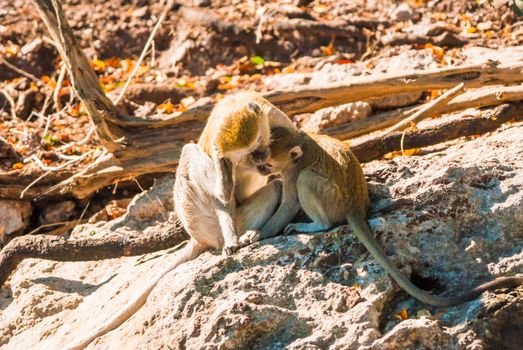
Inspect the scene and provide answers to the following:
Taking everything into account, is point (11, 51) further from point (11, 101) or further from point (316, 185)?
point (316, 185)

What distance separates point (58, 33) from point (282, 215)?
378 centimetres

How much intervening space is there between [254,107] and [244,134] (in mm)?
279

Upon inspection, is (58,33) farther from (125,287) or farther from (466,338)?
(466,338)

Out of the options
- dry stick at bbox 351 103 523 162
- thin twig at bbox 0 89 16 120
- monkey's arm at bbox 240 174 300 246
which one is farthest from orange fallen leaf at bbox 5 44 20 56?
monkey's arm at bbox 240 174 300 246

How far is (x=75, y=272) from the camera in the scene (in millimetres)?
8125

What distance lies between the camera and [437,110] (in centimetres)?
878

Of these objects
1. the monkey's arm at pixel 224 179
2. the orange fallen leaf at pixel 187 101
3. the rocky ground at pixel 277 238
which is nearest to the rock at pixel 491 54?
the rocky ground at pixel 277 238

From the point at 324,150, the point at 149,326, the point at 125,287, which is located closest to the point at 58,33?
the point at 125,287

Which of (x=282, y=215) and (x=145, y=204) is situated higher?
(x=282, y=215)

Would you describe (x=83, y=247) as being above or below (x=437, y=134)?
below

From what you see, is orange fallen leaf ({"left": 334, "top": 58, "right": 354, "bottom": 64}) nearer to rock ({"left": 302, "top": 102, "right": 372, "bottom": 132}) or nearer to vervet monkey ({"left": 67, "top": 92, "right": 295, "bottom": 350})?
rock ({"left": 302, "top": 102, "right": 372, "bottom": 132})

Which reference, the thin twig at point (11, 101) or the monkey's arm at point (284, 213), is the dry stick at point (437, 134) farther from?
the thin twig at point (11, 101)

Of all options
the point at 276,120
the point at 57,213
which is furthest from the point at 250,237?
the point at 57,213

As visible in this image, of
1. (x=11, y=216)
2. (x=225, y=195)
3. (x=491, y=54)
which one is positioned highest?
(x=225, y=195)
